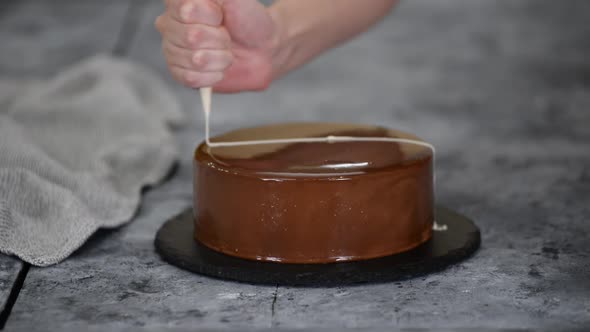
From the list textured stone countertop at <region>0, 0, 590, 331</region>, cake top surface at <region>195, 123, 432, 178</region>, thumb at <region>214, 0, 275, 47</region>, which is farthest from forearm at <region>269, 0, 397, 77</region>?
textured stone countertop at <region>0, 0, 590, 331</region>

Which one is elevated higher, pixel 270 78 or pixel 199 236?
pixel 270 78

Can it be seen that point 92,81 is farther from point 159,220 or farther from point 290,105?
point 159,220

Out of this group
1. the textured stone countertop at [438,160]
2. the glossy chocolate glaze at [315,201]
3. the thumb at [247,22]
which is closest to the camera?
the textured stone countertop at [438,160]

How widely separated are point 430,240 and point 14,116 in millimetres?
1299

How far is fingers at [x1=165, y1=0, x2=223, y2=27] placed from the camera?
1.49 metres

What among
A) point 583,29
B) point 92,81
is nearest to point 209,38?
point 92,81

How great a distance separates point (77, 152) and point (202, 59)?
74 cm

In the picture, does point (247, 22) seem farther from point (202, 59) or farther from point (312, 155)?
point (312, 155)

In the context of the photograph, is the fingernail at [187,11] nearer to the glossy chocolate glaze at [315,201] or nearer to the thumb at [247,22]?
the thumb at [247,22]

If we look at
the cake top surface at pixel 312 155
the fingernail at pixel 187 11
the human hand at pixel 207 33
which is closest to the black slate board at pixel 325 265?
the cake top surface at pixel 312 155

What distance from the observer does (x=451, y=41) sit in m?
3.50

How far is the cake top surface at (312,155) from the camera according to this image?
57.2 inches

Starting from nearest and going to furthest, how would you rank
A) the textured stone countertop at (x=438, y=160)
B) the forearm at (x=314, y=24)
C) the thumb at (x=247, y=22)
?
the textured stone countertop at (x=438, y=160), the thumb at (x=247, y=22), the forearm at (x=314, y=24)

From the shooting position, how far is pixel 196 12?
1495 mm
